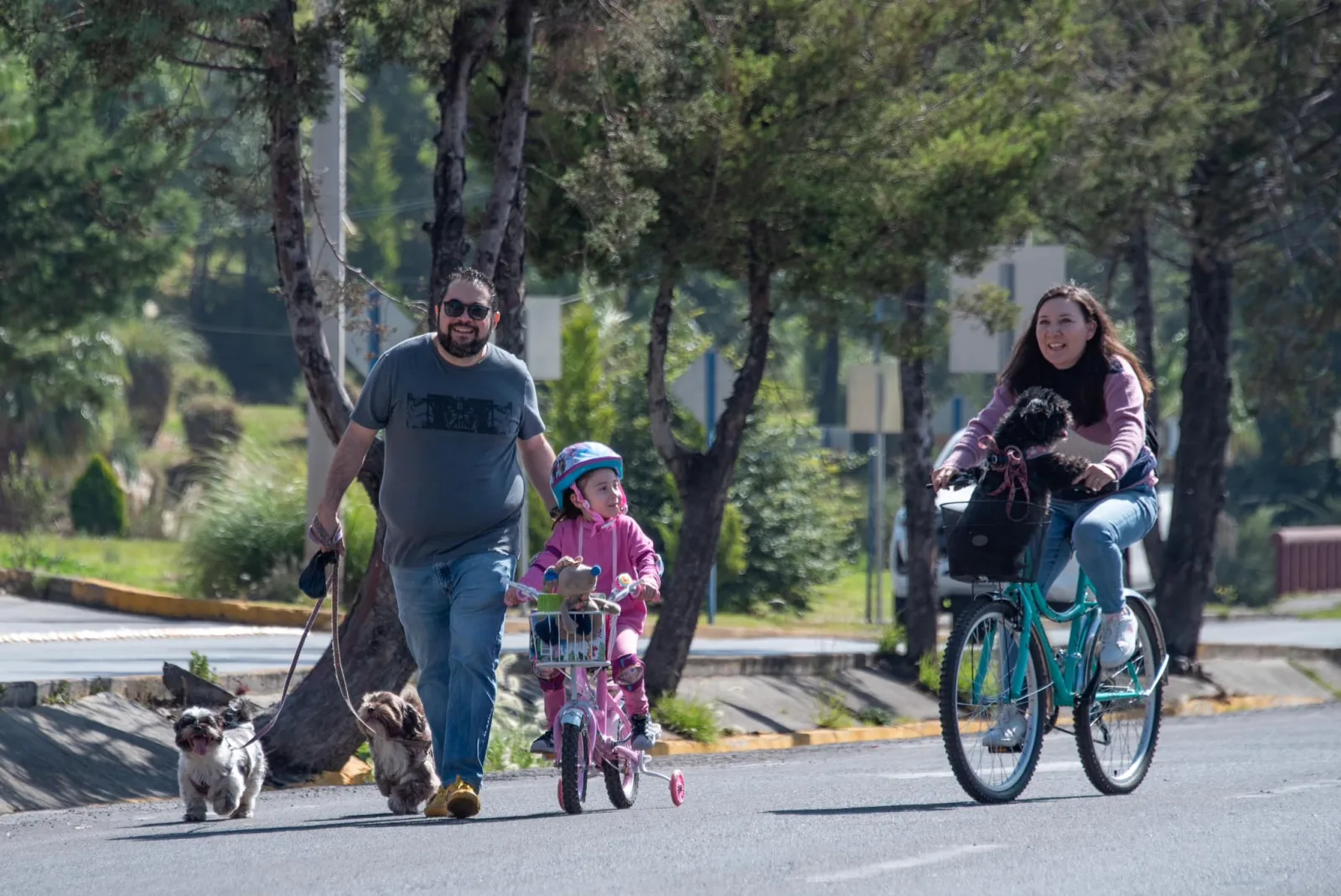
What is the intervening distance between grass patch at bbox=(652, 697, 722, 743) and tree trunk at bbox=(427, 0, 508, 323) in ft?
11.5

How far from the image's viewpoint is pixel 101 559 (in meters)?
28.6

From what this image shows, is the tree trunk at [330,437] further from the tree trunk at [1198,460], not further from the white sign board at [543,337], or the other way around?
the tree trunk at [1198,460]

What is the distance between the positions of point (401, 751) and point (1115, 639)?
2690mm

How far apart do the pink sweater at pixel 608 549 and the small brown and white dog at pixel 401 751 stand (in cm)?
73

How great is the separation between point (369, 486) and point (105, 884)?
493 centimetres

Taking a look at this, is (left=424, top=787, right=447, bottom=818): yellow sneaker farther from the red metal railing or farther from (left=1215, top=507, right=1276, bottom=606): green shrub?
the red metal railing

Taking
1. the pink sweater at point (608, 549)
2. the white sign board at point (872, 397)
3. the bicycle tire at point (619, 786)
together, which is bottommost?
the bicycle tire at point (619, 786)

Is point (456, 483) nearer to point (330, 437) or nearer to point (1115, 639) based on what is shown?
point (1115, 639)

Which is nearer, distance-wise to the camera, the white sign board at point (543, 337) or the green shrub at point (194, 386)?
the white sign board at point (543, 337)

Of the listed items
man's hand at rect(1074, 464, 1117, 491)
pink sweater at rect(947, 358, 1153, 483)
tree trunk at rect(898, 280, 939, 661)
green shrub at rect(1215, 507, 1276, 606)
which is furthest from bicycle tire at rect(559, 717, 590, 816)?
green shrub at rect(1215, 507, 1276, 606)

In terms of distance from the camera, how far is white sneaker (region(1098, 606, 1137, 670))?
8.16 metres

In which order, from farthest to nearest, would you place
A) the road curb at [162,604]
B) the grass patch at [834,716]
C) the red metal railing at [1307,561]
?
the red metal railing at [1307,561]
the road curb at [162,604]
the grass patch at [834,716]

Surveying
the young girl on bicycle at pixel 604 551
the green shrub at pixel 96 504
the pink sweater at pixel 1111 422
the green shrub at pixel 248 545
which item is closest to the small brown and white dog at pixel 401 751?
the young girl on bicycle at pixel 604 551

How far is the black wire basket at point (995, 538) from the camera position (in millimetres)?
7711
